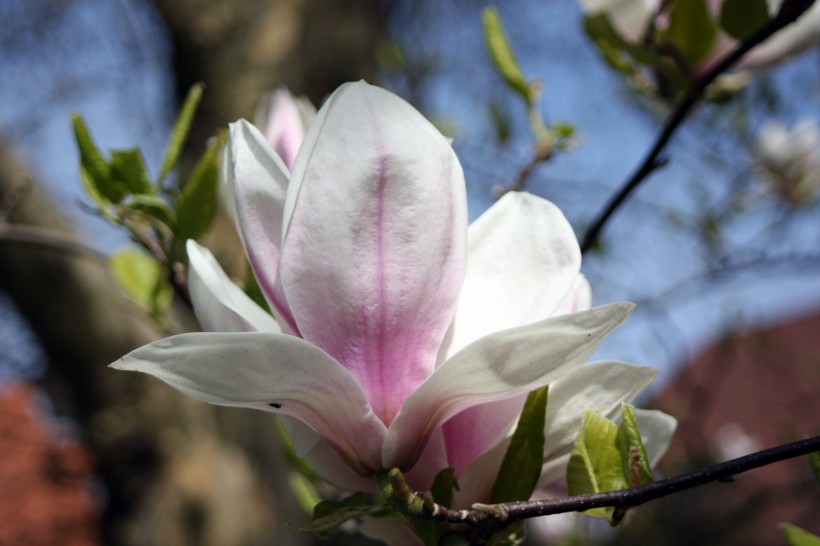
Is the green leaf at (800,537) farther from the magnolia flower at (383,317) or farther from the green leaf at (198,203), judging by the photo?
the green leaf at (198,203)

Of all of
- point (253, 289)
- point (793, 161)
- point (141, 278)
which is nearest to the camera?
point (253, 289)

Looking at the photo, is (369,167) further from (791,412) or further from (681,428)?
(791,412)

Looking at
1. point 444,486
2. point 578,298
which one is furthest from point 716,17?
point 444,486

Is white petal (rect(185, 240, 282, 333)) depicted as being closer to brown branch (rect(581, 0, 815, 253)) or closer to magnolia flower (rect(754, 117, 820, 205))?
brown branch (rect(581, 0, 815, 253))

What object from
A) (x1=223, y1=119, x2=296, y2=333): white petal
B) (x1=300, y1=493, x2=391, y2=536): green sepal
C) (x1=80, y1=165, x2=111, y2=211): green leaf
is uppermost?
(x1=223, y1=119, x2=296, y2=333): white petal

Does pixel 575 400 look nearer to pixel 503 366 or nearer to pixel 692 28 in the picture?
pixel 503 366

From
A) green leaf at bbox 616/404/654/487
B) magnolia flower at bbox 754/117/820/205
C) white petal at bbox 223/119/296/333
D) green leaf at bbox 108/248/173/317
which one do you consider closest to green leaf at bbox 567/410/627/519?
green leaf at bbox 616/404/654/487

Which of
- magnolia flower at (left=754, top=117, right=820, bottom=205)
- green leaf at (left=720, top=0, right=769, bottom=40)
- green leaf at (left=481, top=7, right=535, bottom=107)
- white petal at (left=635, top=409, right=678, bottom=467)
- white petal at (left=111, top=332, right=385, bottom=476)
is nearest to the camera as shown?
white petal at (left=111, top=332, right=385, bottom=476)

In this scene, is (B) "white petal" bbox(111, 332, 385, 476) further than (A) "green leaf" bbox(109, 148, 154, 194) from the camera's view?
No
